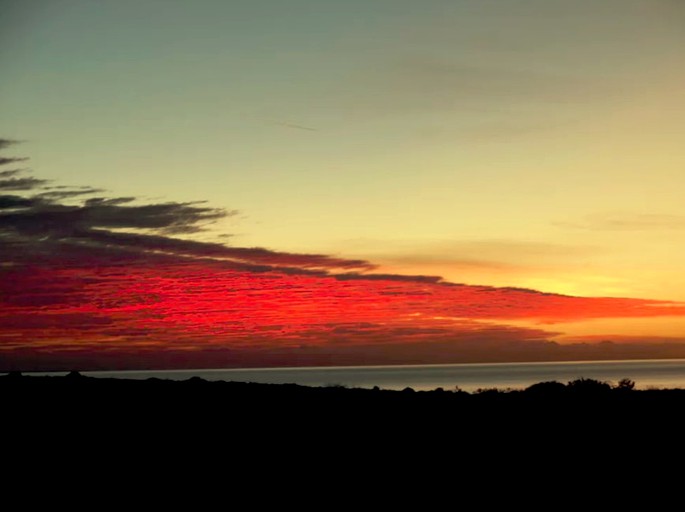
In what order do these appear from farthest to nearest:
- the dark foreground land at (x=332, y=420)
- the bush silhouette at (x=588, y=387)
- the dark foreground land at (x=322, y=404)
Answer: the bush silhouette at (x=588, y=387) → the dark foreground land at (x=322, y=404) → the dark foreground land at (x=332, y=420)

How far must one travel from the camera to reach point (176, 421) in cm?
2583

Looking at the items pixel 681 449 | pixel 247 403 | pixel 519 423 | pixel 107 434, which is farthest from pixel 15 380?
pixel 681 449

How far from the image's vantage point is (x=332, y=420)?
86.8ft

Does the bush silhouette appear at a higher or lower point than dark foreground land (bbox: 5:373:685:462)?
higher

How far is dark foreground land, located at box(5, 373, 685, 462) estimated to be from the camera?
Answer: 22.2 meters

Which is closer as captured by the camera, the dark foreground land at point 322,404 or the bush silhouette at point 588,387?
the dark foreground land at point 322,404

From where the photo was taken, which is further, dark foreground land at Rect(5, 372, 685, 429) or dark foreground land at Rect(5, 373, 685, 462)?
dark foreground land at Rect(5, 372, 685, 429)

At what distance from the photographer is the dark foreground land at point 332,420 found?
2223cm

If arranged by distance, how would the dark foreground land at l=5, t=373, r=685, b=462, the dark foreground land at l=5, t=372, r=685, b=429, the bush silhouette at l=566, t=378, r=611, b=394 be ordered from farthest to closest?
the bush silhouette at l=566, t=378, r=611, b=394, the dark foreground land at l=5, t=372, r=685, b=429, the dark foreground land at l=5, t=373, r=685, b=462

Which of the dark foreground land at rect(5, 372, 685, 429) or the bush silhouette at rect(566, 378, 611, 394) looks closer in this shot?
the dark foreground land at rect(5, 372, 685, 429)

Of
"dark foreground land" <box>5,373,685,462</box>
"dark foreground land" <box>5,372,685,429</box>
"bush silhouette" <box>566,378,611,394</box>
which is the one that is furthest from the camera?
"bush silhouette" <box>566,378,611,394</box>

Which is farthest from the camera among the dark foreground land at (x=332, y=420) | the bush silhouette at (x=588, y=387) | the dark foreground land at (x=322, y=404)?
the bush silhouette at (x=588, y=387)

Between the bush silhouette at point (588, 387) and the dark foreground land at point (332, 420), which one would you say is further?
the bush silhouette at point (588, 387)

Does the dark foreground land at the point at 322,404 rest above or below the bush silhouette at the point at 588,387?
below
